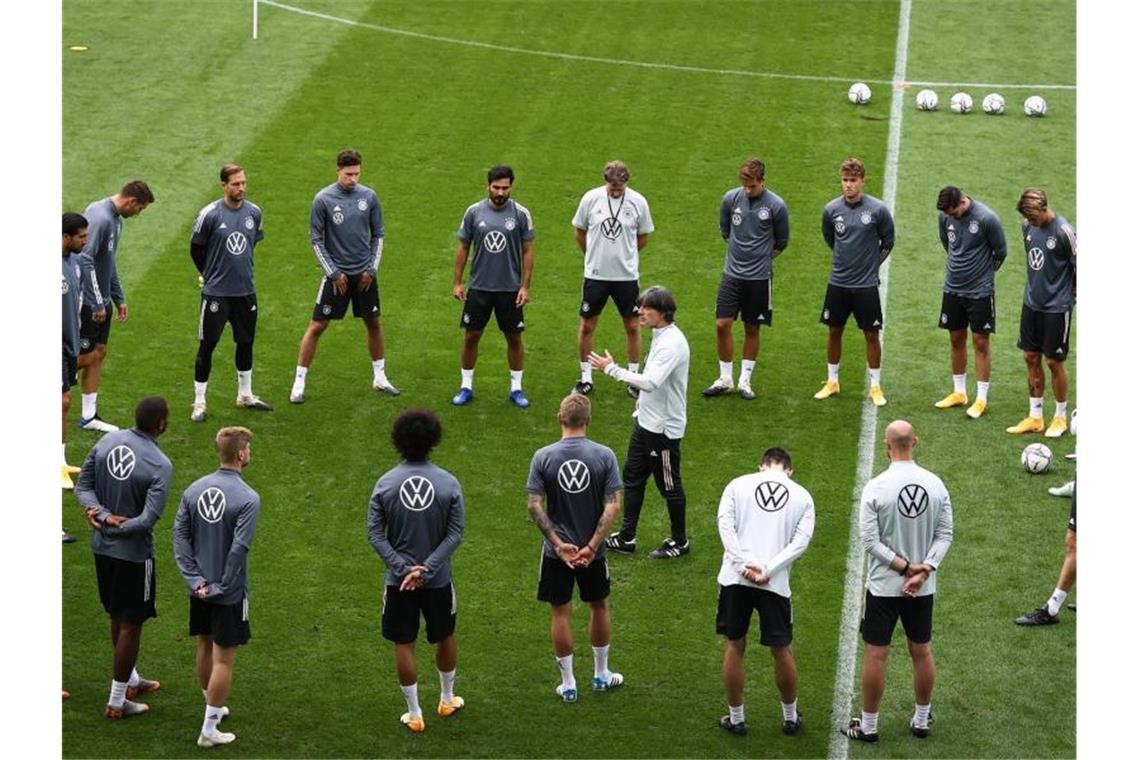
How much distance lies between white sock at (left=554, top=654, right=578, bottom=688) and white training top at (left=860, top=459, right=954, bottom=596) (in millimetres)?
2032

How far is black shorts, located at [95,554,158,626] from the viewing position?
11477mm

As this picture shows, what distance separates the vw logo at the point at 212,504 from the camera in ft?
36.4

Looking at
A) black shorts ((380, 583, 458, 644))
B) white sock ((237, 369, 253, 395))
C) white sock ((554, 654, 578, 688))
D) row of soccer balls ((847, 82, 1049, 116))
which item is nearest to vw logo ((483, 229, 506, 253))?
white sock ((237, 369, 253, 395))

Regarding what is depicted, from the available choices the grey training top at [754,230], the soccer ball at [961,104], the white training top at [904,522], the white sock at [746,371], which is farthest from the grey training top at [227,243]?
the soccer ball at [961,104]

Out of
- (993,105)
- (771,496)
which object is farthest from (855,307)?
(993,105)

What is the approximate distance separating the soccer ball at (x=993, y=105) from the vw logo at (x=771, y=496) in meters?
14.5

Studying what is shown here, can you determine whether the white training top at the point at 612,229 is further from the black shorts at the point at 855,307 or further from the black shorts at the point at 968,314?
the black shorts at the point at 968,314

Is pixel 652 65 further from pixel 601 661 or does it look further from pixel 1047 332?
pixel 601 661

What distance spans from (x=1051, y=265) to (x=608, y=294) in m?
3.84

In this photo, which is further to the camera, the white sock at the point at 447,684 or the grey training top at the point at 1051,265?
the grey training top at the point at 1051,265

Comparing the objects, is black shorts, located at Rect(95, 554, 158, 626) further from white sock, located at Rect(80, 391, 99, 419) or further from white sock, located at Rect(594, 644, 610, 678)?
white sock, located at Rect(80, 391, 99, 419)

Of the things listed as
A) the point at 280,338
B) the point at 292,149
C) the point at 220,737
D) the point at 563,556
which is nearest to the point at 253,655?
the point at 220,737

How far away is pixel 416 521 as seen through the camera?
11242 mm

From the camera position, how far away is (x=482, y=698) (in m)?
12.0
